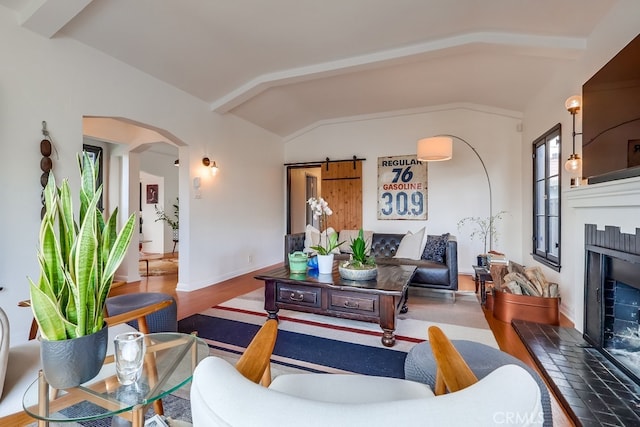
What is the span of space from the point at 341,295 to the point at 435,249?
208cm

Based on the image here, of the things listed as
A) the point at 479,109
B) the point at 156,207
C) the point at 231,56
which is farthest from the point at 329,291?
the point at 156,207

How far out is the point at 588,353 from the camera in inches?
84.0

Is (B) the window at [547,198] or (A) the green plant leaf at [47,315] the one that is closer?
(A) the green plant leaf at [47,315]

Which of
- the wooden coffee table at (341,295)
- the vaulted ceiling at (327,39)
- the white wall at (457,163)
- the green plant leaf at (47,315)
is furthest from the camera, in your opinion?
the white wall at (457,163)

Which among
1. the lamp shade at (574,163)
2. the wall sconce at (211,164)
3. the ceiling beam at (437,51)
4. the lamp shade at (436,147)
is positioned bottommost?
the lamp shade at (574,163)

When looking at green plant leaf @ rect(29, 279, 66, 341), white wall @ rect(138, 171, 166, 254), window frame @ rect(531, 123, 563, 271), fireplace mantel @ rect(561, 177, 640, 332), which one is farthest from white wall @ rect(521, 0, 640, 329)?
white wall @ rect(138, 171, 166, 254)

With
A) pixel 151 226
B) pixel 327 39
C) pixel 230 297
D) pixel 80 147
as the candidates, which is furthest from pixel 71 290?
pixel 151 226

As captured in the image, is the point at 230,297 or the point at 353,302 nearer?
the point at 353,302

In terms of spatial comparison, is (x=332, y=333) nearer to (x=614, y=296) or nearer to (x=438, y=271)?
(x=438, y=271)

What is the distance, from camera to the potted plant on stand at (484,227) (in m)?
5.16

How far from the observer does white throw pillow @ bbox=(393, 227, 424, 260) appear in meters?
4.14

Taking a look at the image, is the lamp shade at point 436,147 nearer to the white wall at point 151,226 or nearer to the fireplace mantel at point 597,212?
the fireplace mantel at point 597,212

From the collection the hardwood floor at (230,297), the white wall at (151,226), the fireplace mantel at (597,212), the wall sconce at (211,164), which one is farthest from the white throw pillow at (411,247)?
the white wall at (151,226)

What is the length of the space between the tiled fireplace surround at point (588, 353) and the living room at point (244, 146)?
0.06 m
